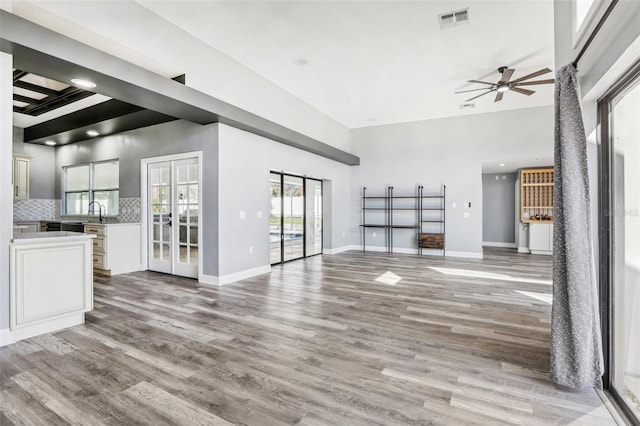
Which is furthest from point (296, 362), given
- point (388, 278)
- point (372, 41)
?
point (372, 41)

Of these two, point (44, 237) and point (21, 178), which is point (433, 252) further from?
point (21, 178)

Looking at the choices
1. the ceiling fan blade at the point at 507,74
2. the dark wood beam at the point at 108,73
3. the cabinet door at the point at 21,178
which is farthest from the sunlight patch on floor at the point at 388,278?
the cabinet door at the point at 21,178

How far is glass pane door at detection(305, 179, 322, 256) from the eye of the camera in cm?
783

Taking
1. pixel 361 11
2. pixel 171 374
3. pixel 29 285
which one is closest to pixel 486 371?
pixel 171 374

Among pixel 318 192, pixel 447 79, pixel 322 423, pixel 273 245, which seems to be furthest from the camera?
pixel 318 192

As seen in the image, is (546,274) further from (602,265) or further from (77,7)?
(77,7)

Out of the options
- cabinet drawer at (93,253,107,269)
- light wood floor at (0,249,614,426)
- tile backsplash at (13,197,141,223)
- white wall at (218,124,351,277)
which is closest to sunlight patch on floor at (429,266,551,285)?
light wood floor at (0,249,614,426)

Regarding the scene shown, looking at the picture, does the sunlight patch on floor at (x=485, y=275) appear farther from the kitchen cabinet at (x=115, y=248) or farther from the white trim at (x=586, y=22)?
the kitchen cabinet at (x=115, y=248)

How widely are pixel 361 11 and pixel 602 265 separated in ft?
11.3

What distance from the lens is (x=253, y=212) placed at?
5.62 meters

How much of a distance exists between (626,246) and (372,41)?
3.67 meters

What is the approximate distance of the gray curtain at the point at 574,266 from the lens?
78.7 inches

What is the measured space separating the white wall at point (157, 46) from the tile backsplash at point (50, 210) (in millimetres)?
3062

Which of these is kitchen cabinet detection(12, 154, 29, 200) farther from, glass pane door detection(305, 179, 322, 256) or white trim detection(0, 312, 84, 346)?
glass pane door detection(305, 179, 322, 256)
